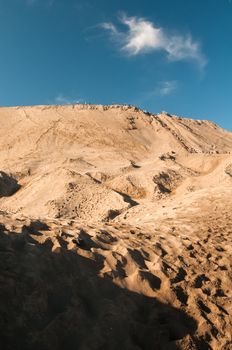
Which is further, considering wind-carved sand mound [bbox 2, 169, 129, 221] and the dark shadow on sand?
wind-carved sand mound [bbox 2, 169, 129, 221]

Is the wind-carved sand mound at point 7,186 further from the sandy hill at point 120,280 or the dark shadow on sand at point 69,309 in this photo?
the dark shadow on sand at point 69,309

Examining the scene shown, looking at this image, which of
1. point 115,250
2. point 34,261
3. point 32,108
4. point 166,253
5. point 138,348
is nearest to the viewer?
point 138,348

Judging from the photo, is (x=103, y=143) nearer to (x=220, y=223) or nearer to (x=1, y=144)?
(x=1, y=144)

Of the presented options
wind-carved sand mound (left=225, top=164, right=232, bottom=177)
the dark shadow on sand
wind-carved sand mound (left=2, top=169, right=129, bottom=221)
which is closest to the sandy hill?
the dark shadow on sand

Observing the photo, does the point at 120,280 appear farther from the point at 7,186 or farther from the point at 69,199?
the point at 7,186

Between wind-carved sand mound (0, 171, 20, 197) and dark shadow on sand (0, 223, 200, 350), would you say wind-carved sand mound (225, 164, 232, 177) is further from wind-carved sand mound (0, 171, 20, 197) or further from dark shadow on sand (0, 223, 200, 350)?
dark shadow on sand (0, 223, 200, 350)

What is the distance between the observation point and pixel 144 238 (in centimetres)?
716

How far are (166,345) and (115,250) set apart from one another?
202 cm

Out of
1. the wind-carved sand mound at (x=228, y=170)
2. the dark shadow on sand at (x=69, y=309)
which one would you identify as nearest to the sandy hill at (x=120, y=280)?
the dark shadow on sand at (x=69, y=309)

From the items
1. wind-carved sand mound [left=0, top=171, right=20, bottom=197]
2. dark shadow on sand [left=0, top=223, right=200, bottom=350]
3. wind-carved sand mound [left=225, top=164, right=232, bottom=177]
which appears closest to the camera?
dark shadow on sand [left=0, top=223, right=200, bottom=350]

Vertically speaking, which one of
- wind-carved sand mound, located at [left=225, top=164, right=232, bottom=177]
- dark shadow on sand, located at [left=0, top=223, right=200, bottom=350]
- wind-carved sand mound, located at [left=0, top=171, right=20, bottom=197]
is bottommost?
dark shadow on sand, located at [left=0, top=223, right=200, bottom=350]

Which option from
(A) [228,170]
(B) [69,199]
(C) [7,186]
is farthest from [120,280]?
(C) [7,186]

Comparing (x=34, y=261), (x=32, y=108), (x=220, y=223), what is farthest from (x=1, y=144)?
(x=34, y=261)

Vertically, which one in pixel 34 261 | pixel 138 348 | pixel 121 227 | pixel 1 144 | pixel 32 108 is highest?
pixel 32 108
